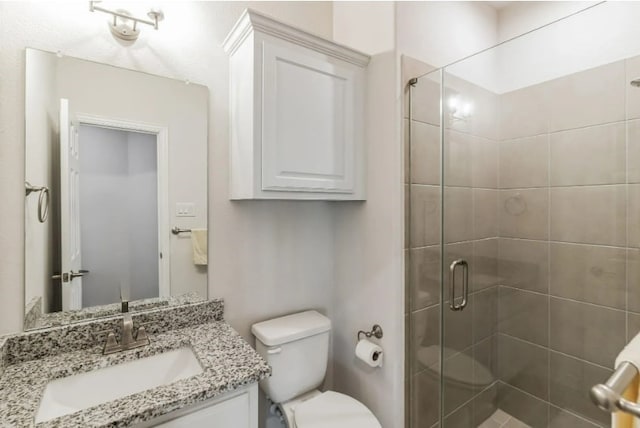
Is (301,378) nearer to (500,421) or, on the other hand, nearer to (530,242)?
(500,421)

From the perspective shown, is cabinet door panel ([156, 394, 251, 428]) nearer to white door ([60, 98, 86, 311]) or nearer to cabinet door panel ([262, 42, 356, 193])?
white door ([60, 98, 86, 311])

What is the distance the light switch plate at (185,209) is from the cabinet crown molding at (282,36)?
2.37ft

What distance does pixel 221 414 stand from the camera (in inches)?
37.8

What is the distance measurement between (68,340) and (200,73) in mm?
1188

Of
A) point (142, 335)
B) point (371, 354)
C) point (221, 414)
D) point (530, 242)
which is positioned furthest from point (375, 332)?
point (142, 335)

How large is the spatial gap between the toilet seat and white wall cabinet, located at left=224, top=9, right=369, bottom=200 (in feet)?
3.17

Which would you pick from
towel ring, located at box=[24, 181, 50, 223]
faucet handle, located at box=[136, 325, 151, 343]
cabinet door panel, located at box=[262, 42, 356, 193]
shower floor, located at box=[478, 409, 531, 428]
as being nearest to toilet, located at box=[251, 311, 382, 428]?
faucet handle, located at box=[136, 325, 151, 343]

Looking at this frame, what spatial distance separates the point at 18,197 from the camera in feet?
3.46

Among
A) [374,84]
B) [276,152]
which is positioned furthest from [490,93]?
[276,152]

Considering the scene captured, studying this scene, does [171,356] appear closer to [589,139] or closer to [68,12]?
[68,12]

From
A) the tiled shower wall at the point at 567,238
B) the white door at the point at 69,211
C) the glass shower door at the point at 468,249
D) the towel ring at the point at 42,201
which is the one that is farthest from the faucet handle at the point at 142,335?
the tiled shower wall at the point at 567,238

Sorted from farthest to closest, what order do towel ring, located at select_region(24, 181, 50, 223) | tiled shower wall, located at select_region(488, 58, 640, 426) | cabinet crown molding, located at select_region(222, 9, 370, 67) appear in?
1. tiled shower wall, located at select_region(488, 58, 640, 426)
2. cabinet crown molding, located at select_region(222, 9, 370, 67)
3. towel ring, located at select_region(24, 181, 50, 223)

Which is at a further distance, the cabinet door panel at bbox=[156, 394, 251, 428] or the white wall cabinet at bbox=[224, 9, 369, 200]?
the white wall cabinet at bbox=[224, 9, 369, 200]

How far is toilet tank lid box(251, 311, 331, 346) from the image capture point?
1.39 metres
